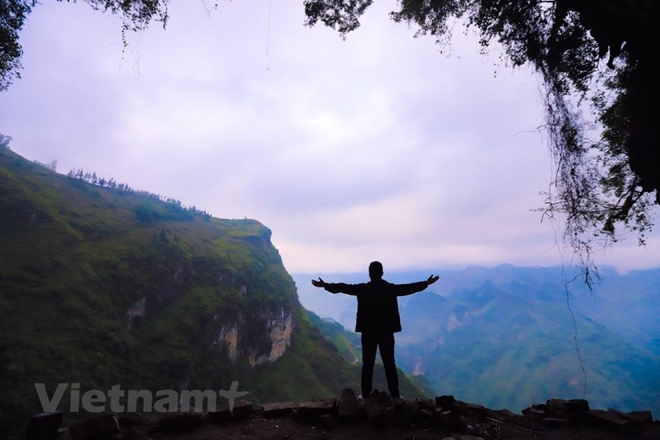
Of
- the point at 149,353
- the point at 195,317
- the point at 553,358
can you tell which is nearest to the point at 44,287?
the point at 149,353

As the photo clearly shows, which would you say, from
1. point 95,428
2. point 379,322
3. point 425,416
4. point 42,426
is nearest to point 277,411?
point 379,322

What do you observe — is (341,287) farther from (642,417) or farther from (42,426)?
(642,417)

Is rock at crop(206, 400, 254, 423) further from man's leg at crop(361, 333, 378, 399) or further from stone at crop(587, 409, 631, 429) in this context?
stone at crop(587, 409, 631, 429)

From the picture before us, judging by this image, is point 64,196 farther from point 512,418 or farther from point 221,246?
point 512,418

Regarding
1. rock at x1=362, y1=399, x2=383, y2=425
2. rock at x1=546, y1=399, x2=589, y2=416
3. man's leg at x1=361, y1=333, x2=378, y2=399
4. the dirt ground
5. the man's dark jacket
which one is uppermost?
the man's dark jacket

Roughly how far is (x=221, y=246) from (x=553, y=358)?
216860 mm

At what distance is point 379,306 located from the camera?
646 centimetres

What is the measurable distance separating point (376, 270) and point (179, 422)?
5.00m

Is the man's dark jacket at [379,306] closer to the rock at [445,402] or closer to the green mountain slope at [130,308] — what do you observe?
the rock at [445,402]

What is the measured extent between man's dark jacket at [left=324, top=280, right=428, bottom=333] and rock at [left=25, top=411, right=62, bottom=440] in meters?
5.24

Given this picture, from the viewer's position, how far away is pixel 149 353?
79.4 meters

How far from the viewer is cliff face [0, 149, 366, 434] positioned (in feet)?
207

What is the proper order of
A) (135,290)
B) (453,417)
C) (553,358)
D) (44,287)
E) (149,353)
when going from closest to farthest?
(453,417) → (44,287) → (149,353) → (135,290) → (553,358)

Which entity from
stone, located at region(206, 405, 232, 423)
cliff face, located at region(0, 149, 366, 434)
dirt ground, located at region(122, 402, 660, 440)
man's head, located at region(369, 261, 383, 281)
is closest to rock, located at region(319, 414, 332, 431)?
dirt ground, located at region(122, 402, 660, 440)
